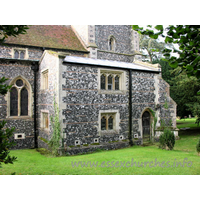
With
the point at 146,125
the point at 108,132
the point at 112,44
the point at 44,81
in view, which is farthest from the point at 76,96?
the point at 112,44

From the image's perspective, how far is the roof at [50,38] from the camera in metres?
13.3

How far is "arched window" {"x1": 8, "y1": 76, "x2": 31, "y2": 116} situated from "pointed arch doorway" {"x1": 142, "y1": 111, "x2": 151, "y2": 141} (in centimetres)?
780

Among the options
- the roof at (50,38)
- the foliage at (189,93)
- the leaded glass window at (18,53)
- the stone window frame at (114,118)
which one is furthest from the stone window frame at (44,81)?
the foliage at (189,93)

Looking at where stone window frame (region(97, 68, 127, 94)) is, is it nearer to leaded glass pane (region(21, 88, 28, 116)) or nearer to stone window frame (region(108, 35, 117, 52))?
leaded glass pane (region(21, 88, 28, 116))

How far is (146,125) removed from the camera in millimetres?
12914

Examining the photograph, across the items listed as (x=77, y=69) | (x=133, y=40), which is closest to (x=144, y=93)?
(x=77, y=69)

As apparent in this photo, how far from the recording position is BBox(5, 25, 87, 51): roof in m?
13.3

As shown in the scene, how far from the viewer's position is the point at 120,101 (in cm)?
1159

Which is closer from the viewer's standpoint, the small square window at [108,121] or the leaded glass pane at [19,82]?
the small square window at [108,121]

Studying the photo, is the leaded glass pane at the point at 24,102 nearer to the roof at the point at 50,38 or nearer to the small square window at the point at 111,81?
the roof at the point at 50,38

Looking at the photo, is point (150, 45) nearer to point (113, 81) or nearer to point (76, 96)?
point (113, 81)

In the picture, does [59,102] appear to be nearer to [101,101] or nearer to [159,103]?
[101,101]

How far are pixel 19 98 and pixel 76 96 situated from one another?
15.0 feet

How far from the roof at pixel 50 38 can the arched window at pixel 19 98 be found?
114 inches
